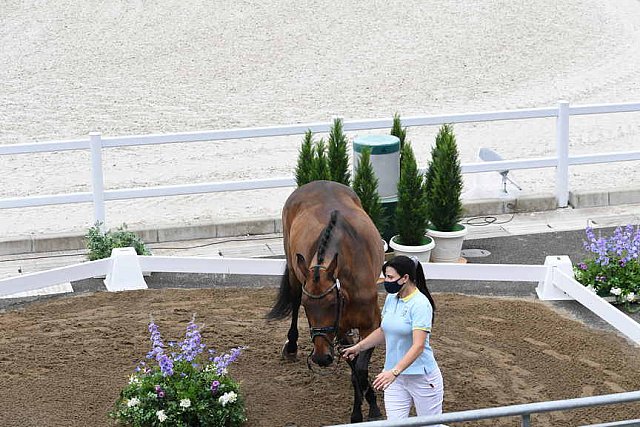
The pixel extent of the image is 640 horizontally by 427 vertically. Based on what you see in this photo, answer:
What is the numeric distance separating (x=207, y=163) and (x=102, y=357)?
8.64 m

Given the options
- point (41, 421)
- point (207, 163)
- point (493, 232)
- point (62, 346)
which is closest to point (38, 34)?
point (207, 163)

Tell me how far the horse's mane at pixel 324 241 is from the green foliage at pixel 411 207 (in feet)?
12.2

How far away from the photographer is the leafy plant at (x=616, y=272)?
11.7 m

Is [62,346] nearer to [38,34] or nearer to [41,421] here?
[41,421]

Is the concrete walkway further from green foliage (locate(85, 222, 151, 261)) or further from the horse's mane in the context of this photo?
the horse's mane

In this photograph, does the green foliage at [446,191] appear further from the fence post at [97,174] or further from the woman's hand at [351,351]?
the woman's hand at [351,351]

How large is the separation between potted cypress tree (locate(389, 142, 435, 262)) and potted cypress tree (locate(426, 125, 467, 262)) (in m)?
0.21

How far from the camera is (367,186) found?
13094 millimetres

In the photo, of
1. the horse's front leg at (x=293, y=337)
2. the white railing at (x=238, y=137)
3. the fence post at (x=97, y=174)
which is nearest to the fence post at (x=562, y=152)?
the white railing at (x=238, y=137)

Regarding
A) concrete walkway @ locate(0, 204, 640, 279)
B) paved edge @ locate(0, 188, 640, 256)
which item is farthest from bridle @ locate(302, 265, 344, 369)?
paved edge @ locate(0, 188, 640, 256)

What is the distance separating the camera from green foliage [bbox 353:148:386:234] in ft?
42.9

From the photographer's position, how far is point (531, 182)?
57.2ft

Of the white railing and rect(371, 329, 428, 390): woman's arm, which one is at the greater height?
the white railing

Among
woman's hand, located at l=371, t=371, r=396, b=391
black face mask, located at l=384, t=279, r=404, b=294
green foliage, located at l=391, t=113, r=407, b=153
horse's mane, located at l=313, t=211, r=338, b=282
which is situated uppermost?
A: green foliage, located at l=391, t=113, r=407, b=153
